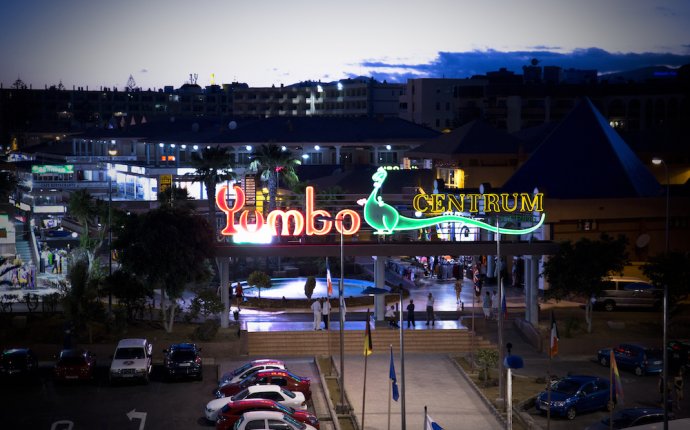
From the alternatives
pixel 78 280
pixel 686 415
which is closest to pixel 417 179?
pixel 78 280

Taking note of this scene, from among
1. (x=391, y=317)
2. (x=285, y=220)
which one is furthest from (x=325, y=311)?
(x=285, y=220)

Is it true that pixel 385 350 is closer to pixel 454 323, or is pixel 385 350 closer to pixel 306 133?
pixel 454 323

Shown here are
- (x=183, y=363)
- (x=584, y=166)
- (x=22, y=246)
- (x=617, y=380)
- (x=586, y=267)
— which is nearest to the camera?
(x=617, y=380)

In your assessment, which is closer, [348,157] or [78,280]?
[78,280]

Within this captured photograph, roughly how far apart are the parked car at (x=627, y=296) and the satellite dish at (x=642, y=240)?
7872 millimetres

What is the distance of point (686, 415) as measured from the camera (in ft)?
128

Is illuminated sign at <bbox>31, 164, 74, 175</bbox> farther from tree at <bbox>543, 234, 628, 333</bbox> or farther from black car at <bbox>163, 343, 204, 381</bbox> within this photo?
tree at <bbox>543, 234, 628, 333</bbox>

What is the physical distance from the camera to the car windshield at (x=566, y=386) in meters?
39.3

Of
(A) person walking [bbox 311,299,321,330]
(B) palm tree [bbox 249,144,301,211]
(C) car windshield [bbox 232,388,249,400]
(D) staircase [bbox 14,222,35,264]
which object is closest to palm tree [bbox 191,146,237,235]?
(B) palm tree [bbox 249,144,301,211]

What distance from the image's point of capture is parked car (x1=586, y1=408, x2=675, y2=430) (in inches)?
1351

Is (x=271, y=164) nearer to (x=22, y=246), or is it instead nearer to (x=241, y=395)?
(x=22, y=246)

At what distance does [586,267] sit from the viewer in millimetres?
50375

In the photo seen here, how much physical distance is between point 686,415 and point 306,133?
88671 mm

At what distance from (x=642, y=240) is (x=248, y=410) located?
36614 mm
